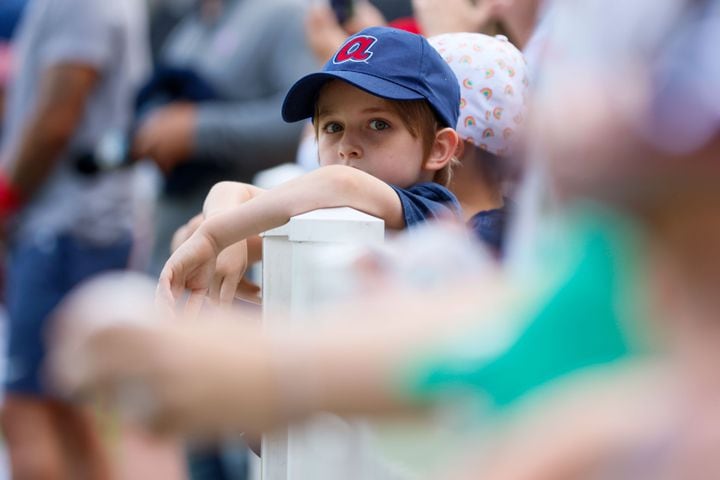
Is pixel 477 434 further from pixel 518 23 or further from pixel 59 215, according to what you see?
pixel 59 215

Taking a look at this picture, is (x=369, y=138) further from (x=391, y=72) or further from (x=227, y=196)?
(x=227, y=196)

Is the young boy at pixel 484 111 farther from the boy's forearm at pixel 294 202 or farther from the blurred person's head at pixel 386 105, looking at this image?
the boy's forearm at pixel 294 202

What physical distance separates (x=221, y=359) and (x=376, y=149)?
4.61 ft

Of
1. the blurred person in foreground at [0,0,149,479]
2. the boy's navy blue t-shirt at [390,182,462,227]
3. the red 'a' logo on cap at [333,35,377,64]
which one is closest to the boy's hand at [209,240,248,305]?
the boy's navy blue t-shirt at [390,182,462,227]

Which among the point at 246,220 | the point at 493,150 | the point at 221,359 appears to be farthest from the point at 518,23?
the point at 221,359

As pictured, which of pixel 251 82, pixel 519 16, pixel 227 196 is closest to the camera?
pixel 227 196

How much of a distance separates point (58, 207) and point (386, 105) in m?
2.29

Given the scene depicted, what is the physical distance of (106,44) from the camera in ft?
14.1

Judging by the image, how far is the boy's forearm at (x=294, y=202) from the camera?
1913 millimetres

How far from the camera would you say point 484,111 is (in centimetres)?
251

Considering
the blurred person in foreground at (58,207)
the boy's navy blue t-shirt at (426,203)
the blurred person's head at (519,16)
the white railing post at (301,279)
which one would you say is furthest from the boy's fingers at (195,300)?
the blurred person in foreground at (58,207)

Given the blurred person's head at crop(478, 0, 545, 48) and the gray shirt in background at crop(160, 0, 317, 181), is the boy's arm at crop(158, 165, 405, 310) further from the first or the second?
the gray shirt in background at crop(160, 0, 317, 181)

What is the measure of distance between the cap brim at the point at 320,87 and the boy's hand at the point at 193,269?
0.42 m

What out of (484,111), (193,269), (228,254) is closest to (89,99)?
(484,111)
